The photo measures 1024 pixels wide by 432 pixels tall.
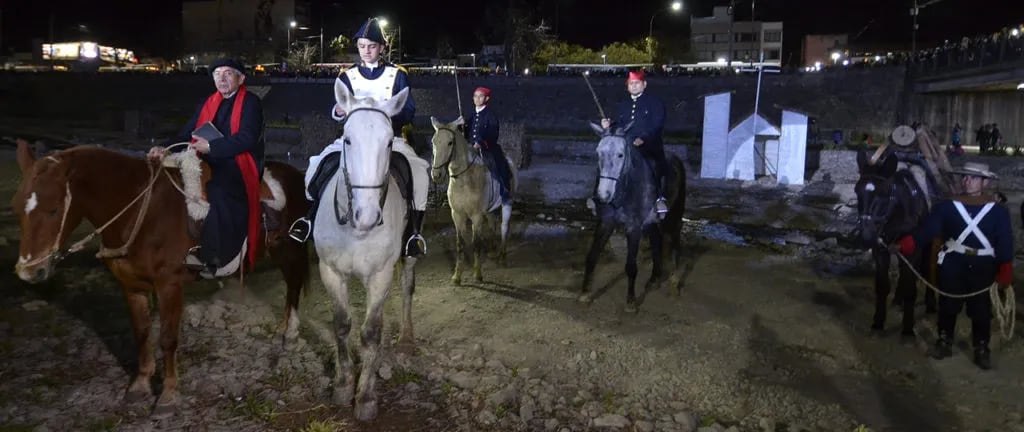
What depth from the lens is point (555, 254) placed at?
1186 cm

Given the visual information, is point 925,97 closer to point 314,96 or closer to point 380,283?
point 314,96

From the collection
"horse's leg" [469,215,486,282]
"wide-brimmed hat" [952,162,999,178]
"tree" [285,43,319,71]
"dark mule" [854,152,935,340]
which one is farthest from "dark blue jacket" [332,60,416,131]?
"tree" [285,43,319,71]

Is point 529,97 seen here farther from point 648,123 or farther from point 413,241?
point 413,241

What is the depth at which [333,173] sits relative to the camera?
5.58 m

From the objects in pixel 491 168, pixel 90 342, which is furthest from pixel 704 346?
pixel 90 342

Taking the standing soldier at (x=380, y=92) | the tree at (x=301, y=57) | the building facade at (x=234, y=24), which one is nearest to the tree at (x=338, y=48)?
the tree at (x=301, y=57)

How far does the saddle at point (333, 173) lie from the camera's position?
562 centimetres

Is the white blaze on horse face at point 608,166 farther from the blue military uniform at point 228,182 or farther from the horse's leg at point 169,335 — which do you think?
the horse's leg at point 169,335

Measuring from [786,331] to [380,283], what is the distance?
4.68 meters

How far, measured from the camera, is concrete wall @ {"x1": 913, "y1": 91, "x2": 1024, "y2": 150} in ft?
112

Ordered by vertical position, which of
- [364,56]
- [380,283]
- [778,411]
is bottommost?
[778,411]

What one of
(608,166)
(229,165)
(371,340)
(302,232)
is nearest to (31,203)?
(229,165)

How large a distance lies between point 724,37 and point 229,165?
7853 centimetres

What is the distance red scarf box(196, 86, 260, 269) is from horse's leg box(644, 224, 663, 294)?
197 inches
